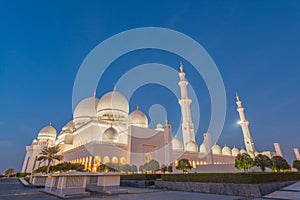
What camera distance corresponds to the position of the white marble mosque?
932 inches

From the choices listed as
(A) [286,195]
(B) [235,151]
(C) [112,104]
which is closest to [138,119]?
(C) [112,104]

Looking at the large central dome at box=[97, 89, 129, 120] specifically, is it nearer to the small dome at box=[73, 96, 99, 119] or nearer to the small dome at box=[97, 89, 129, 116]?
the small dome at box=[97, 89, 129, 116]

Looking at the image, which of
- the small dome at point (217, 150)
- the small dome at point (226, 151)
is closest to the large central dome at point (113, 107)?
the small dome at point (217, 150)

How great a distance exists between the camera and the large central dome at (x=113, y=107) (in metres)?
29.4

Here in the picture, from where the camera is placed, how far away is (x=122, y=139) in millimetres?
26688

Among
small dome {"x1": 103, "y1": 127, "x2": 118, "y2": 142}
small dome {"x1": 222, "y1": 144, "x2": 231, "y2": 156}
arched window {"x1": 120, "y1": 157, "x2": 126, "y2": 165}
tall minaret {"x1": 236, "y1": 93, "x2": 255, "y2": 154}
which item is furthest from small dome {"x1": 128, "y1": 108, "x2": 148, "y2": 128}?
tall minaret {"x1": 236, "y1": 93, "x2": 255, "y2": 154}

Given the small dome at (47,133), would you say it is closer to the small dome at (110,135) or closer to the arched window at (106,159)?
the small dome at (110,135)

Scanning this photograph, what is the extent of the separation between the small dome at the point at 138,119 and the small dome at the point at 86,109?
241 inches

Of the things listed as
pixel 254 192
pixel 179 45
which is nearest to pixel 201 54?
pixel 179 45

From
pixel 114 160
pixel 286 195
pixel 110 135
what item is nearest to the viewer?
pixel 286 195

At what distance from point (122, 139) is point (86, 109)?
920 centimetres

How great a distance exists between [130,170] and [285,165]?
53.2 ft

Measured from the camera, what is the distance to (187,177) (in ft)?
39.0

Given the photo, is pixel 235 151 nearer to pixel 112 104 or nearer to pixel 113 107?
pixel 113 107
